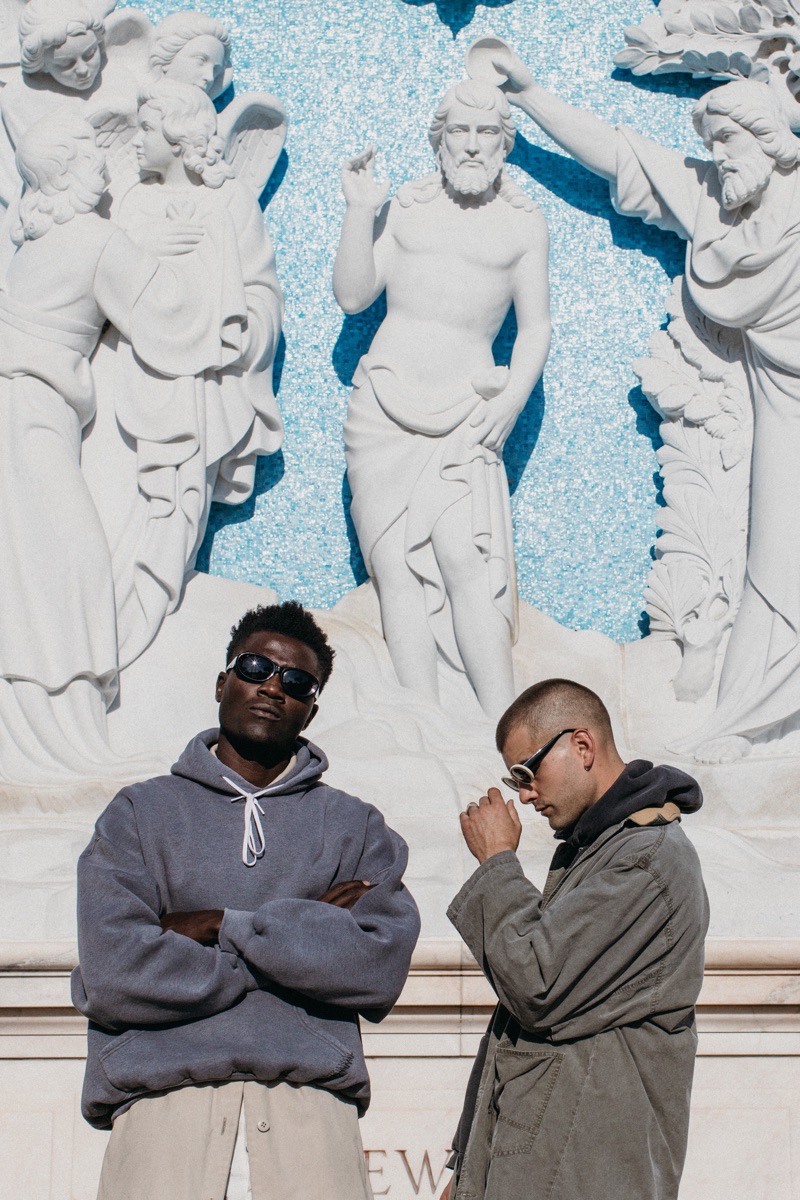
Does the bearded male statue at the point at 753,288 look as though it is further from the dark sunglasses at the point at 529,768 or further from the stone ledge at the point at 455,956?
the dark sunglasses at the point at 529,768

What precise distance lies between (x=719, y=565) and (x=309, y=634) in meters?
2.85

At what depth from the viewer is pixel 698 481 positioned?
5074 mm

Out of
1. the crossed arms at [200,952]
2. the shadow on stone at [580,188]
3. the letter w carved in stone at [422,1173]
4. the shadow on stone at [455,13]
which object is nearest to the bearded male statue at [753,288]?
the shadow on stone at [580,188]

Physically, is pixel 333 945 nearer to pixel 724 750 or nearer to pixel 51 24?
pixel 724 750

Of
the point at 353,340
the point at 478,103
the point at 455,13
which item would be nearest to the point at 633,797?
the point at 478,103

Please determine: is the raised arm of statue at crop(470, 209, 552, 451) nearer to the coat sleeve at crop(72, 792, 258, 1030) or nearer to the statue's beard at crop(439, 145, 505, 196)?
the statue's beard at crop(439, 145, 505, 196)

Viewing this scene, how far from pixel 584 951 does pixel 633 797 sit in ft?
0.75

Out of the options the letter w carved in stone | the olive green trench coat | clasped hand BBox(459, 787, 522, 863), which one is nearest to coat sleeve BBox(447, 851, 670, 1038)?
the olive green trench coat

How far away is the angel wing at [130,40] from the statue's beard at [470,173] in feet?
3.36

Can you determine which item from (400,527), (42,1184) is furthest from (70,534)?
(42,1184)

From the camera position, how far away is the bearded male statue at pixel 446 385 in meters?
4.78

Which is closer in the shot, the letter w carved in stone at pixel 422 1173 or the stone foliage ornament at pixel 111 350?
the letter w carved in stone at pixel 422 1173

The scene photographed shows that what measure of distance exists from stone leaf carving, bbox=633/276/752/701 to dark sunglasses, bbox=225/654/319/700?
280cm

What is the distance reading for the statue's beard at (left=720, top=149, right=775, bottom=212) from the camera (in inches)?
191
